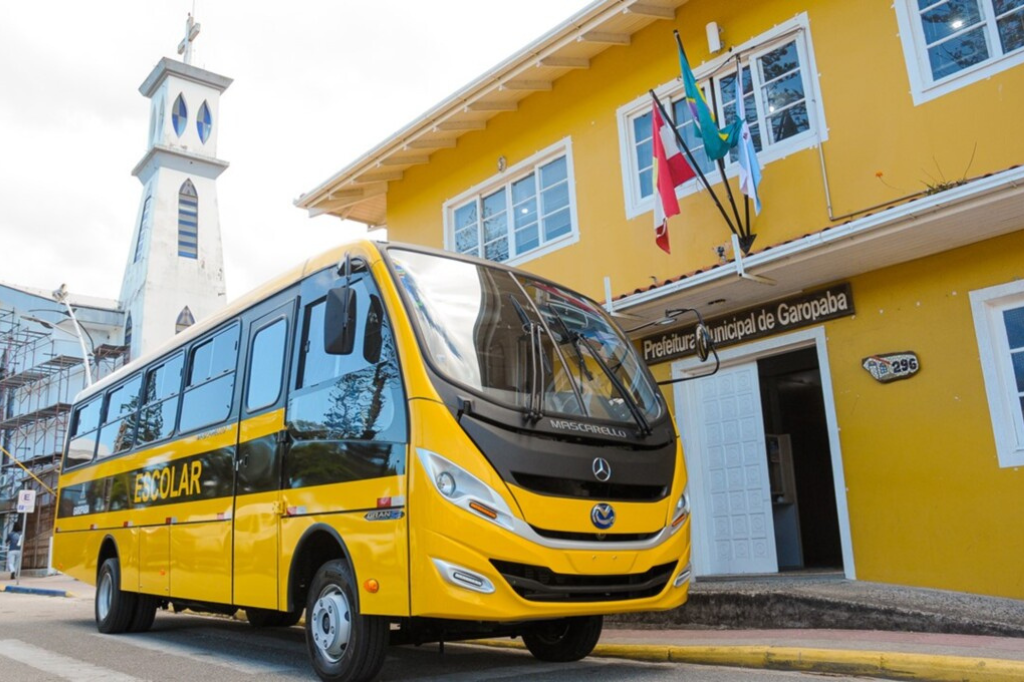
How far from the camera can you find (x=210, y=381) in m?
8.16

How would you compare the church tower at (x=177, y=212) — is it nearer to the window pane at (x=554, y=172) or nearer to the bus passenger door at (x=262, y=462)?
the window pane at (x=554, y=172)

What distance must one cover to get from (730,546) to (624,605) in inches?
208

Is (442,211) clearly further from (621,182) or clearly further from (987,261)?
(987,261)

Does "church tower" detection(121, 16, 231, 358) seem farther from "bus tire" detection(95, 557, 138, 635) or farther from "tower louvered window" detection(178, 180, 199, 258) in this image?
"bus tire" detection(95, 557, 138, 635)

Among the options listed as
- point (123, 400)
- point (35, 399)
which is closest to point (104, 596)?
point (123, 400)

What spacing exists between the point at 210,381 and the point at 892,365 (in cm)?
655

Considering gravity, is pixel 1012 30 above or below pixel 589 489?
above

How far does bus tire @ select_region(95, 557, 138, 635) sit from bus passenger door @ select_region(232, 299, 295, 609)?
3.44 m

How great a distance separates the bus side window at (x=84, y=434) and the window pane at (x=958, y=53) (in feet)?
34.5

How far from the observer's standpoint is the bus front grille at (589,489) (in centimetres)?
512

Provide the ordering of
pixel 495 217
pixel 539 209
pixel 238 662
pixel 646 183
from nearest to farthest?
pixel 238 662 → pixel 646 183 → pixel 539 209 → pixel 495 217

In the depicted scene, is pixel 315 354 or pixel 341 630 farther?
pixel 315 354

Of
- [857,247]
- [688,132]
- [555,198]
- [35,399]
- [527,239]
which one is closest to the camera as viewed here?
[857,247]

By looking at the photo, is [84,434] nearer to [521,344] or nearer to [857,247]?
[521,344]
